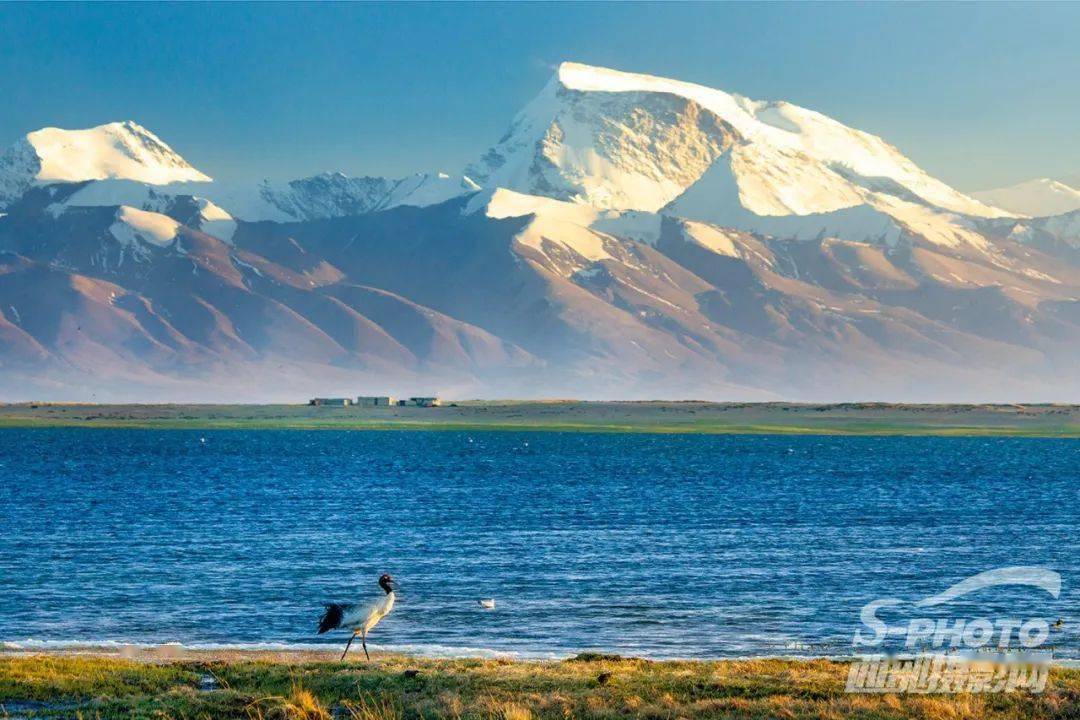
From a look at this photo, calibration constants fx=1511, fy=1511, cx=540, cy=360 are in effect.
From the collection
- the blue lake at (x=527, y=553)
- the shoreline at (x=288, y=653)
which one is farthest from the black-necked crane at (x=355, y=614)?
the blue lake at (x=527, y=553)

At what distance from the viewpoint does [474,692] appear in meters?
30.9

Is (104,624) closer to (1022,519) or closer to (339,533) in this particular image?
(339,533)

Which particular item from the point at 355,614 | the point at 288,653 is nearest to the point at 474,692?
the point at 355,614

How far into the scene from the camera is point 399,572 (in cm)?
5966

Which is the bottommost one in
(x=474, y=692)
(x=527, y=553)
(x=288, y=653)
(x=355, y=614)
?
(x=527, y=553)

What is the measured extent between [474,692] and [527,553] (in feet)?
116

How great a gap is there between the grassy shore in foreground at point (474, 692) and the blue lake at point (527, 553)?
27.2ft

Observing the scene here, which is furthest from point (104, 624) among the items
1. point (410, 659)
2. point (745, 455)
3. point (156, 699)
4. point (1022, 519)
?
point (745, 455)

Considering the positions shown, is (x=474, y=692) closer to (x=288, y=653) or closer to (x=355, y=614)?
(x=355, y=614)

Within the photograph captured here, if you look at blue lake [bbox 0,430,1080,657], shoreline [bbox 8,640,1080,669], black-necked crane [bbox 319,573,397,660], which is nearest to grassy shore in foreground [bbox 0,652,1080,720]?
black-necked crane [bbox 319,573,397,660]

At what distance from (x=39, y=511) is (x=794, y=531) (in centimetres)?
4547

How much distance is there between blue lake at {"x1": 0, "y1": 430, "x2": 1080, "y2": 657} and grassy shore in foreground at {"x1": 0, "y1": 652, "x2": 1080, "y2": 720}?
828cm

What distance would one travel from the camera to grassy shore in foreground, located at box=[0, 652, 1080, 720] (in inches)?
1126

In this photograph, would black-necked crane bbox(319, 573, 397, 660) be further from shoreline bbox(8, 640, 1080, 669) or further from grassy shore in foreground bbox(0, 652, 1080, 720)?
shoreline bbox(8, 640, 1080, 669)
